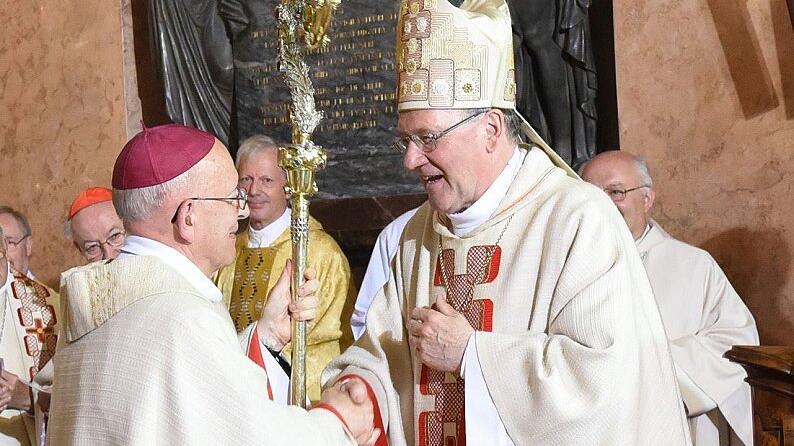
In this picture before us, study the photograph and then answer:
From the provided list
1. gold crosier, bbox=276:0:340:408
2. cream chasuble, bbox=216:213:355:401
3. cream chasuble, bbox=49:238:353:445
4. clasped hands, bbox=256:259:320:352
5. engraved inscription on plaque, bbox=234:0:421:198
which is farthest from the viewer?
engraved inscription on plaque, bbox=234:0:421:198

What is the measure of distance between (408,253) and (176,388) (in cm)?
129

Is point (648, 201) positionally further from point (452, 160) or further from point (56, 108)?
point (56, 108)

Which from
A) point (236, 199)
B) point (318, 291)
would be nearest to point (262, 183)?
point (318, 291)

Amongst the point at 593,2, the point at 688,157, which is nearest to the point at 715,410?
the point at 688,157

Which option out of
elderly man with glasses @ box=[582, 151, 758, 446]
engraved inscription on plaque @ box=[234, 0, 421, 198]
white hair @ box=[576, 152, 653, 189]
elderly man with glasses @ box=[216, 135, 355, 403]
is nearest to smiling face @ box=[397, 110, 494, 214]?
elderly man with glasses @ box=[582, 151, 758, 446]

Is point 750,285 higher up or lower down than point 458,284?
lower down

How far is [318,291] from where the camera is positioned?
5.94m

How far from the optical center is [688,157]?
19.6ft

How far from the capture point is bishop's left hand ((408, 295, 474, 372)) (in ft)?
10.9

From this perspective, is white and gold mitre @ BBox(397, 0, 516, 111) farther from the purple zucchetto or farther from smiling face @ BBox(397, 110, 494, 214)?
the purple zucchetto

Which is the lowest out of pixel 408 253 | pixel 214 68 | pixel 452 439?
pixel 452 439

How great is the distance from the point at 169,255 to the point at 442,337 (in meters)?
0.83

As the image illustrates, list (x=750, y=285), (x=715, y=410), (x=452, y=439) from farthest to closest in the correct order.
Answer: (x=750, y=285) < (x=715, y=410) < (x=452, y=439)

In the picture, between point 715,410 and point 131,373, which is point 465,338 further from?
point 715,410
